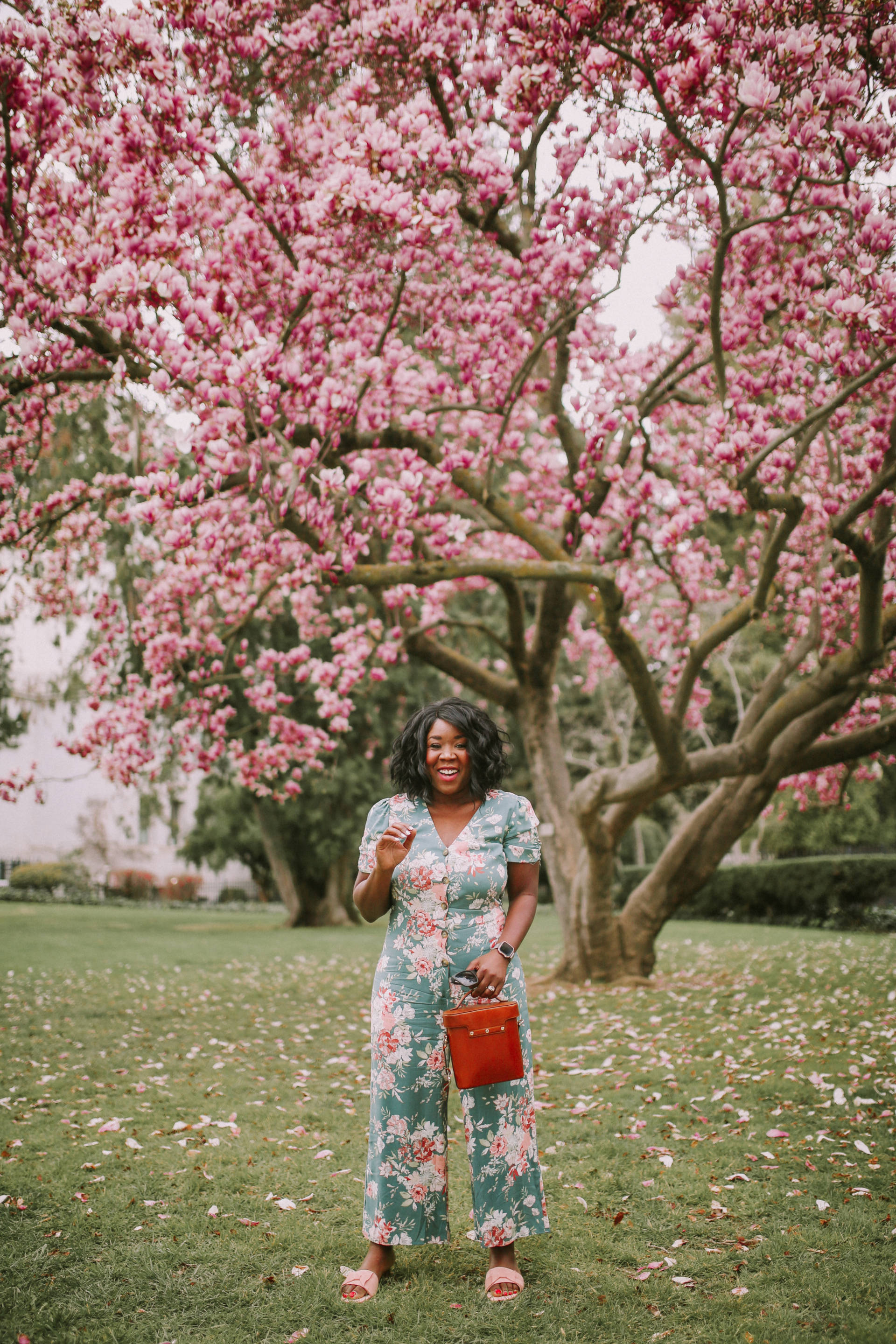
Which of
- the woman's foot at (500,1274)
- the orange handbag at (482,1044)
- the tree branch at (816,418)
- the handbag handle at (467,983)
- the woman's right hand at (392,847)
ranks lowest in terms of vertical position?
the woman's foot at (500,1274)

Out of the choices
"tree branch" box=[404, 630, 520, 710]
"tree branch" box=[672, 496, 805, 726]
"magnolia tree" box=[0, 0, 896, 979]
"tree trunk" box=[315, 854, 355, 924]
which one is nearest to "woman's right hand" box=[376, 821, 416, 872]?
"magnolia tree" box=[0, 0, 896, 979]

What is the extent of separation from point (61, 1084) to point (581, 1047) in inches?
128

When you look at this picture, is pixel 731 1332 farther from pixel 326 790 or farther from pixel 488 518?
pixel 326 790

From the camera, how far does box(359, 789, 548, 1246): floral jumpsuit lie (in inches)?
118

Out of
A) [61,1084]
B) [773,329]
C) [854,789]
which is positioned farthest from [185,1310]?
[854,789]

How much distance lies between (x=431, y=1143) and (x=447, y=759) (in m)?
1.17

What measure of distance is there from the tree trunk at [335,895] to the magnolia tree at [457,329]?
35.6ft

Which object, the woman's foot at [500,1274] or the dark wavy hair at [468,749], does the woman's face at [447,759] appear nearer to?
the dark wavy hair at [468,749]

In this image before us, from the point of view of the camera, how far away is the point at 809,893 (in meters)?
16.4

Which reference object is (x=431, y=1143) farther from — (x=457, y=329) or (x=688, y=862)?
(x=688, y=862)

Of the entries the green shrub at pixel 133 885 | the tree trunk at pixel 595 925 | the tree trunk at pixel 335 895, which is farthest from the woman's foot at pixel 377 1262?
the green shrub at pixel 133 885

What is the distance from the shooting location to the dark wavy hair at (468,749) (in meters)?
3.25

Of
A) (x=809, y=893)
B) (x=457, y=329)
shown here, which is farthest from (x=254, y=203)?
(x=809, y=893)

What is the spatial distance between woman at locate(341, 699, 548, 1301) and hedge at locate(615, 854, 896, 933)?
11239 mm
